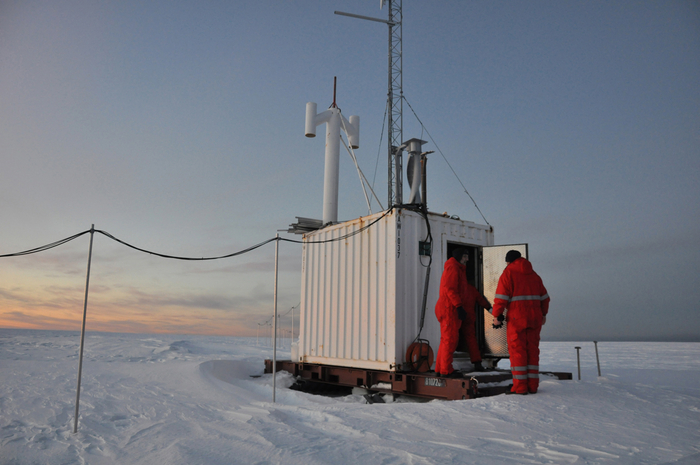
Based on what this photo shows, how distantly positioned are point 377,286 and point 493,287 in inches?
87.5

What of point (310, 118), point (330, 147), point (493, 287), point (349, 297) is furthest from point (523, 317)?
point (310, 118)

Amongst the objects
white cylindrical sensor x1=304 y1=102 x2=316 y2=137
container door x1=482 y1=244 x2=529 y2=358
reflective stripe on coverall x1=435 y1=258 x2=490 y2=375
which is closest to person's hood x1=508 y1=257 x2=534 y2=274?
reflective stripe on coverall x1=435 y1=258 x2=490 y2=375

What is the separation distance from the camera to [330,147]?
489 inches

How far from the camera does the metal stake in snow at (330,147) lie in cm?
1181

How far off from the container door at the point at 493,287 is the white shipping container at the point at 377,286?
552mm

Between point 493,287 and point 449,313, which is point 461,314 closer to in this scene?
point 449,313

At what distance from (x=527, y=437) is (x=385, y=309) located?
403 centimetres

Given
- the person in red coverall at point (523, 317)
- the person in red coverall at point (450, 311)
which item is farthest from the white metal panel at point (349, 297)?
the person in red coverall at point (523, 317)

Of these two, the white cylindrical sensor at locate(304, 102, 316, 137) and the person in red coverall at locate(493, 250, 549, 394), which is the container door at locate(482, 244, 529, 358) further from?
the white cylindrical sensor at locate(304, 102, 316, 137)

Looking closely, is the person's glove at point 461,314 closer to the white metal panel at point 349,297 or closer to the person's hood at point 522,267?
the person's hood at point 522,267

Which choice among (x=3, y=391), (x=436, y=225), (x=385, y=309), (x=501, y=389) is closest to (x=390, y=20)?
(x=436, y=225)

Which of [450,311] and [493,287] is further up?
[493,287]

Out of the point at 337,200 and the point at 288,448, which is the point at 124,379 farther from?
the point at 288,448

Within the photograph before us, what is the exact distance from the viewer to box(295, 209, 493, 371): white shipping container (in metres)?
8.37
